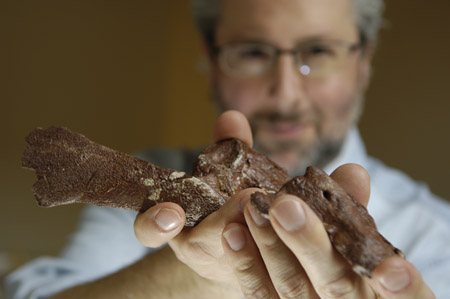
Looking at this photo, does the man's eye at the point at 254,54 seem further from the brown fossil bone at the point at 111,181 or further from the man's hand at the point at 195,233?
the man's hand at the point at 195,233

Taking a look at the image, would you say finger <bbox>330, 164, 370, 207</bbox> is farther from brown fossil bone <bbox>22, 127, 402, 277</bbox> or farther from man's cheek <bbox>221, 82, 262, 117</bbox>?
man's cheek <bbox>221, 82, 262, 117</bbox>

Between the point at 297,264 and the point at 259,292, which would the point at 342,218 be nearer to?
the point at 297,264

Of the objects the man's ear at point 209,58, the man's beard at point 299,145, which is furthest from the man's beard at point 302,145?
the man's ear at point 209,58

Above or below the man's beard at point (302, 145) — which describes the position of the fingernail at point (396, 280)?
above

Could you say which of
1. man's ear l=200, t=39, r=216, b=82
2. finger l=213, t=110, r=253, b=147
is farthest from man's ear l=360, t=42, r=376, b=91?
finger l=213, t=110, r=253, b=147

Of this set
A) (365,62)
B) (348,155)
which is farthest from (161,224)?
(365,62)
